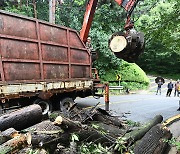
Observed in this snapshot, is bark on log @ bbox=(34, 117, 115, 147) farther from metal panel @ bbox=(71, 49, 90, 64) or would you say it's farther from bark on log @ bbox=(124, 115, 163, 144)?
metal panel @ bbox=(71, 49, 90, 64)

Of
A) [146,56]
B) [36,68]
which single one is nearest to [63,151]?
[36,68]

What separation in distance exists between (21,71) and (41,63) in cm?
76

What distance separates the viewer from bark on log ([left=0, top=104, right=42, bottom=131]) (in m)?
3.55

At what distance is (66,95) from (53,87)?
3.29ft

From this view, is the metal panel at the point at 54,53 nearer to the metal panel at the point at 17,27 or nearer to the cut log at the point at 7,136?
the metal panel at the point at 17,27

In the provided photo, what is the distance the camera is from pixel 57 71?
7355 mm

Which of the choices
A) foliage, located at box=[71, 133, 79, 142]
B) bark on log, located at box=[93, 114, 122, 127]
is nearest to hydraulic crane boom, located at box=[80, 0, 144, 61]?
bark on log, located at box=[93, 114, 122, 127]

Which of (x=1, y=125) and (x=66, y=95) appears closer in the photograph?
(x=1, y=125)

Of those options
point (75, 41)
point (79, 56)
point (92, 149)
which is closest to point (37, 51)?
point (75, 41)

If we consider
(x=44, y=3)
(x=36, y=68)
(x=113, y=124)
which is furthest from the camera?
(x=44, y=3)

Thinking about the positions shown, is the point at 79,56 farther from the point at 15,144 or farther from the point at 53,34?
the point at 15,144

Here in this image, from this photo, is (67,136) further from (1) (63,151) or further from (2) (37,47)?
(2) (37,47)

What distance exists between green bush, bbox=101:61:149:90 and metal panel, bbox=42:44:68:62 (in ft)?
36.2

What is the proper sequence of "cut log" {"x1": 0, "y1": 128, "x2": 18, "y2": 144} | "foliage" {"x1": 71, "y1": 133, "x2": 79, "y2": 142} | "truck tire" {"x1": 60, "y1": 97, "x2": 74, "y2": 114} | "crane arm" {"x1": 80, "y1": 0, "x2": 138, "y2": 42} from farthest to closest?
1. "truck tire" {"x1": 60, "y1": 97, "x2": 74, "y2": 114}
2. "crane arm" {"x1": 80, "y1": 0, "x2": 138, "y2": 42}
3. "foliage" {"x1": 71, "y1": 133, "x2": 79, "y2": 142}
4. "cut log" {"x1": 0, "y1": 128, "x2": 18, "y2": 144}
